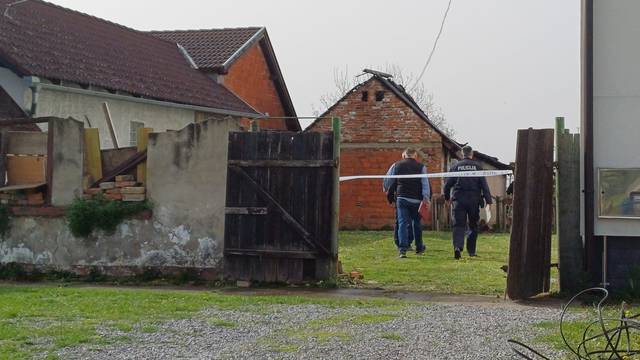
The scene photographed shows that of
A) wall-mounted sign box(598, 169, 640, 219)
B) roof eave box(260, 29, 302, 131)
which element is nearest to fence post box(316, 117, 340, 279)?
wall-mounted sign box(598, 169, 640, 219)

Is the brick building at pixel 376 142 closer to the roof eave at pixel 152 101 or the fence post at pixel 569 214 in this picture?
the roof eave at pixel 152 101

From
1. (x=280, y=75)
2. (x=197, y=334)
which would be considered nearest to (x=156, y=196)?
(x=197, y=334)

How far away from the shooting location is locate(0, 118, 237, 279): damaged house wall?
37.0ft

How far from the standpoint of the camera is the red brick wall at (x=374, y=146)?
25281 mm

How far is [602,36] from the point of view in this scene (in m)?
9.63

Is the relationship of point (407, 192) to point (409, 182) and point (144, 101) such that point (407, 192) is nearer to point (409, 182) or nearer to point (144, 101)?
point (409, 182)

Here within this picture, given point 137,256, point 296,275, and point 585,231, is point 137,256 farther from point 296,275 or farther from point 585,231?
point 585,231

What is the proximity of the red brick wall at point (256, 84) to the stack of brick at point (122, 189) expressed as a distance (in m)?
17.1

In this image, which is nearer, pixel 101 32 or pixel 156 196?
pixel 156 196

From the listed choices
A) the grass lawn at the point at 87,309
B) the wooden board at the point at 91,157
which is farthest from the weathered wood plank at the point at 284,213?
the wooden board at the point at 91,157

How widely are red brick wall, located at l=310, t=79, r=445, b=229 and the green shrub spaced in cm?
1413

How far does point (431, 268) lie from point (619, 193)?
12.1 feet

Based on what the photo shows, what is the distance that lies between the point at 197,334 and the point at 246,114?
61.5 ft

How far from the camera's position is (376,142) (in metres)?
25.8
